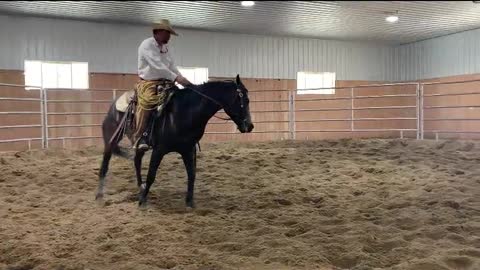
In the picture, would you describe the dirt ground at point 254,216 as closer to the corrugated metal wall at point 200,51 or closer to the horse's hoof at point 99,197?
the horse's hoof at point 99,197

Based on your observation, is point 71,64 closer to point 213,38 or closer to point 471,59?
point 213,38

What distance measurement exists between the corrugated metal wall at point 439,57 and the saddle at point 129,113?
42.5 ft

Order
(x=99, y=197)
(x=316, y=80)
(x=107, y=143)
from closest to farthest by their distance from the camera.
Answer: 1. (x=99, y=197)
2. (x=107, y=143)
3. (x=316, y=80)

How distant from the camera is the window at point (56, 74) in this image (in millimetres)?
11938

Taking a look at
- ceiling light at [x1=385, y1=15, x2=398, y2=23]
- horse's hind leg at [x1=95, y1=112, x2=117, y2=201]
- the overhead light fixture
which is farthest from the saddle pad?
ceiling light at [x1=385, y1=15, x2=398, y2=23]

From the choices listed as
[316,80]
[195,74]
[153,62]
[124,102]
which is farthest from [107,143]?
[316,80]

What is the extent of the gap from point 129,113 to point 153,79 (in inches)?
19.3

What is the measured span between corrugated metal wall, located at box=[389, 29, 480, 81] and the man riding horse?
12.8 metres

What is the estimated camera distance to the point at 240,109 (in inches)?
178

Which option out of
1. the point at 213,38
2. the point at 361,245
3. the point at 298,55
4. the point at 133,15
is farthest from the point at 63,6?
the point at 361,245

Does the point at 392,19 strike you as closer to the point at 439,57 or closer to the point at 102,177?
the point at 439,57

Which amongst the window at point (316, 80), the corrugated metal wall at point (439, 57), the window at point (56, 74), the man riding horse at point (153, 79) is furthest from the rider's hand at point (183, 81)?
the corrugated metal wall at point (439, 57)

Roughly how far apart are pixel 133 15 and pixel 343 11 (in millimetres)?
5501

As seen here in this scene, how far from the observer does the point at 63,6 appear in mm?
10789
